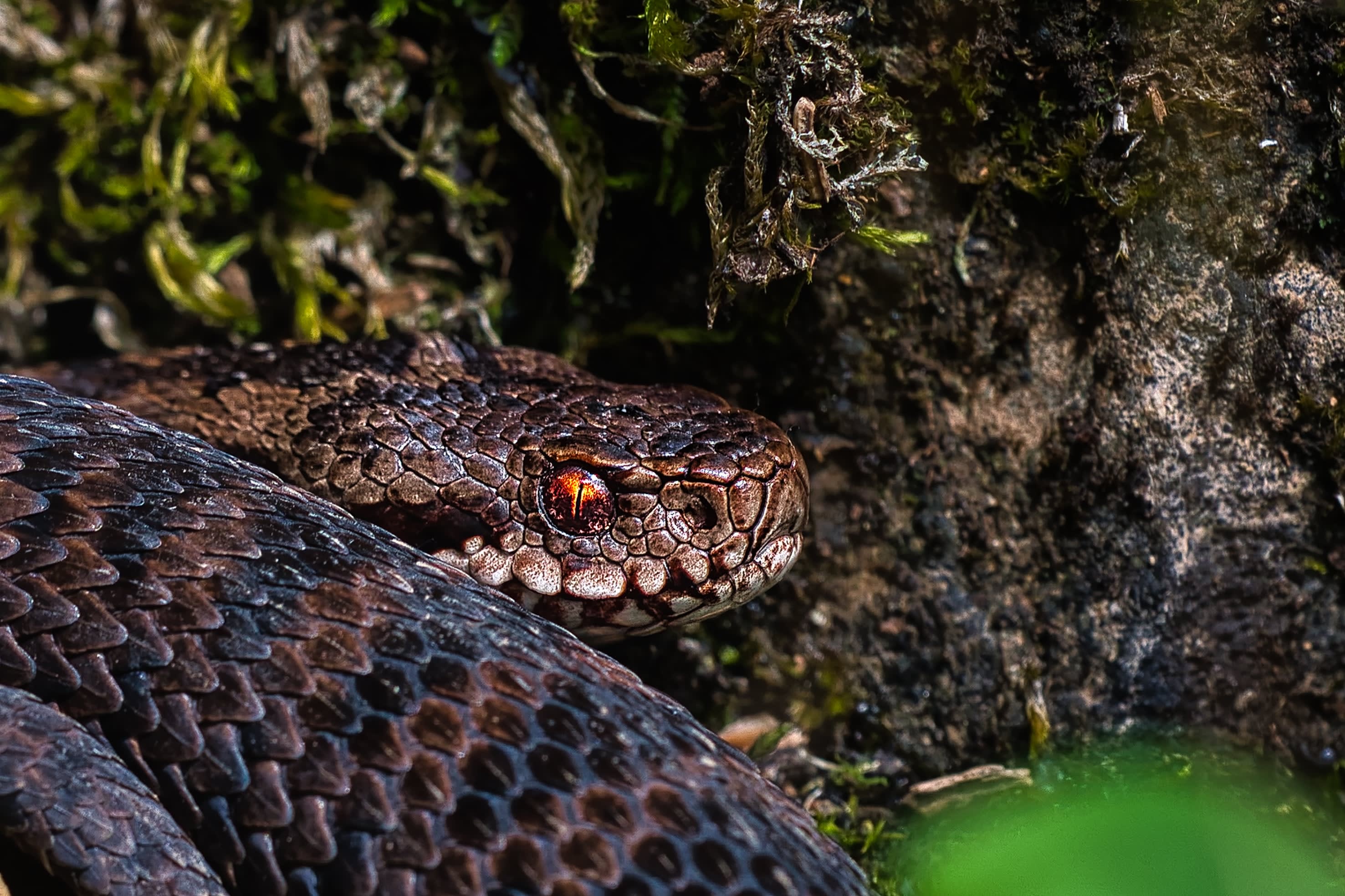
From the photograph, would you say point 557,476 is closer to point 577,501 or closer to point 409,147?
point 577,501

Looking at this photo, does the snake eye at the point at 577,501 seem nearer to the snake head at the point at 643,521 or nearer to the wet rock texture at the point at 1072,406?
the snake head at the point at 643,521

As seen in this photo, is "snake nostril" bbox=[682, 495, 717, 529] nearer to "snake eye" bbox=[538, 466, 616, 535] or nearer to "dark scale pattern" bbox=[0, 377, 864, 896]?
"snake eye" bbox=[538, 466, 616, 535]

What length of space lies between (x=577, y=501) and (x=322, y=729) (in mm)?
1055

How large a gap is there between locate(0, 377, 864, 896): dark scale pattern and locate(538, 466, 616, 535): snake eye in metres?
0.41

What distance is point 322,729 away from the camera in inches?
95.0

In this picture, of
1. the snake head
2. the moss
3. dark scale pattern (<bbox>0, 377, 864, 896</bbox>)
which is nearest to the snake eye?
the snake head

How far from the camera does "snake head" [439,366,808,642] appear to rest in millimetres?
3090

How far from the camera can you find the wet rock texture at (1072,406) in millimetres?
3115

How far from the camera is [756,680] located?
404 centimetres

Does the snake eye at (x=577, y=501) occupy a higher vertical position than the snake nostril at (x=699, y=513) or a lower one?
lower

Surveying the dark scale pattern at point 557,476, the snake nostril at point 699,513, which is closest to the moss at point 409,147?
the dark scale pattern at point 557,476

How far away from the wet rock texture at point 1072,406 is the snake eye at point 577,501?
88cm

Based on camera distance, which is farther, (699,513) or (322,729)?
(699,513)

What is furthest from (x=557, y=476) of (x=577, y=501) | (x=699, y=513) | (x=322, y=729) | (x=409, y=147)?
(x=409, y=147)
